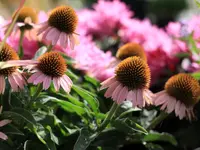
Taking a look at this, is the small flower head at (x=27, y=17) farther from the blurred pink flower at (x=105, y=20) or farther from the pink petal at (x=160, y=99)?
the blurred pink flower at (x=105, y=20)

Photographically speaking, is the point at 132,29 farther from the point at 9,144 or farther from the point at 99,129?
the point at 9,144

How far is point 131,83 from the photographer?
84 centimetres

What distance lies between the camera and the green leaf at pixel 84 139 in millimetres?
785

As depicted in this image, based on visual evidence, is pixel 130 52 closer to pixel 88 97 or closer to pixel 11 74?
pixel 88 97

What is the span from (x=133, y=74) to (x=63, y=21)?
0.18 metres

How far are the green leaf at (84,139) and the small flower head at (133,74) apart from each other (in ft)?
0.35

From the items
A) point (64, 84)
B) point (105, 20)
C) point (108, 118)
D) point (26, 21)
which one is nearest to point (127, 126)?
point (108, 118)

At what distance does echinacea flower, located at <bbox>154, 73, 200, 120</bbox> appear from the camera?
0.90 m

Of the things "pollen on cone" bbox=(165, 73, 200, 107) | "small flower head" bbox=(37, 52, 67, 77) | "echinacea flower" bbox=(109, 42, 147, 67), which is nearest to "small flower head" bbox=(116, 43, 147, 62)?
"echinacea flower" bbox=(109, 42, 147, 67)

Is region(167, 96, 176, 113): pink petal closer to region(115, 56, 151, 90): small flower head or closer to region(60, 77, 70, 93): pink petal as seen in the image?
region(115, 56, 151, 90): small flower head

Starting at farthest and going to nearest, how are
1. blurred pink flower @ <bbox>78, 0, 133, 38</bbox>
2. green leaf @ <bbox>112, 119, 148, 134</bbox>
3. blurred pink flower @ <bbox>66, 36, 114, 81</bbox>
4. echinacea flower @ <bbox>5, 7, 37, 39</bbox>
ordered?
blurred pink flower @ <bbox>78, 0, 133, 38</bbox> < blurred pink flower @ <bbox>66, 36, 114, 81</bbox> < echinacea flower @ <bbox>5, 7, 37, 39</bbox> < green leaf @ <bbox>112, 119, 148, 134</bbox>

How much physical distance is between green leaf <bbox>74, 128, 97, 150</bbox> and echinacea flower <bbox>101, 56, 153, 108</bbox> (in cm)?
7

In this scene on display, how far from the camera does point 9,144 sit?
2.63ft

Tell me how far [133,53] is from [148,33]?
1.67 ft
